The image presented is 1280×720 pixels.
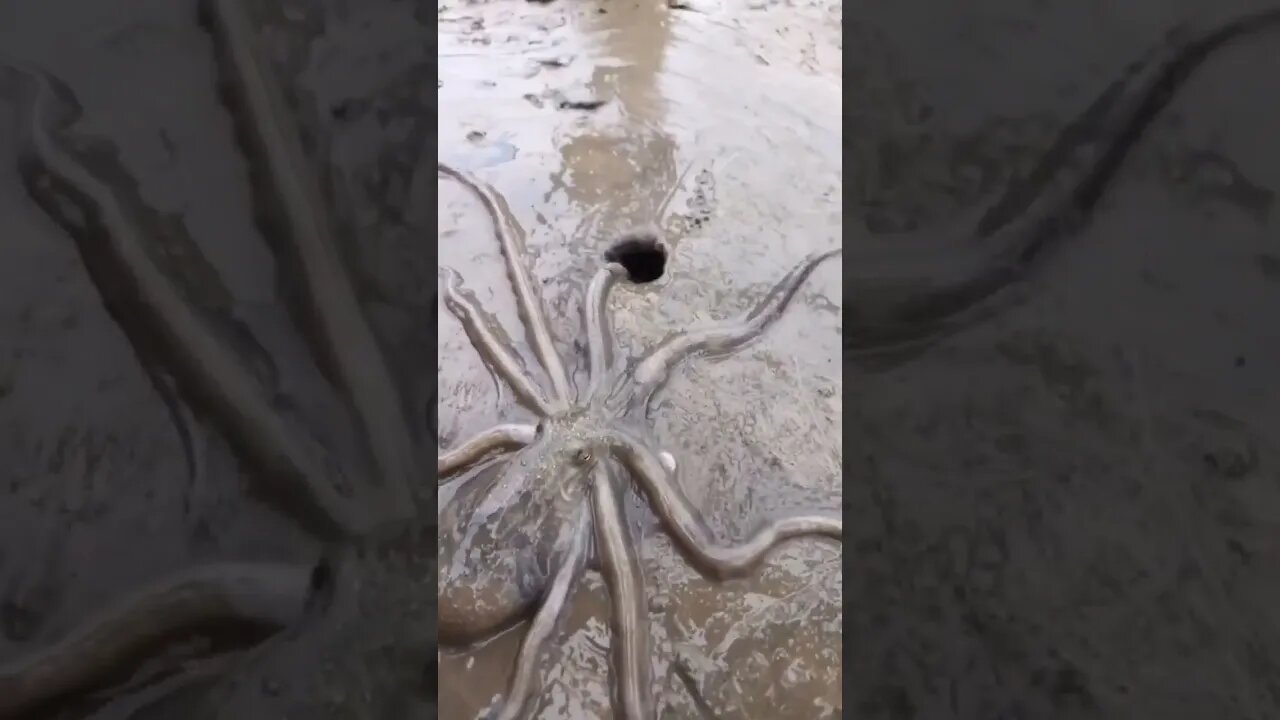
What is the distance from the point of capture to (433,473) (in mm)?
335

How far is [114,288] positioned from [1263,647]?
44cm

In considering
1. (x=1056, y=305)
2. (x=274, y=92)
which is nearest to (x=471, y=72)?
(x=274, y=92)

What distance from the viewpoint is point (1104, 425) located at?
1.08ft

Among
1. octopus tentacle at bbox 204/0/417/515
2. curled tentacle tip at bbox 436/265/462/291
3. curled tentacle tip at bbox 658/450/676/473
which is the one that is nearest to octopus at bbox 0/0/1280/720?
octopus tentacle at bbox 204/0/417/515

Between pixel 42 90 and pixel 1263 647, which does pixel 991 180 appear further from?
pixel 42 90

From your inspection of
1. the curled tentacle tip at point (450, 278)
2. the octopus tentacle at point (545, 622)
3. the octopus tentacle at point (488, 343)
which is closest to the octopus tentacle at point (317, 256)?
the octopus tentacle at point (545, 622)

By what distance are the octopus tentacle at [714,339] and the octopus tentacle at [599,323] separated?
5 cm

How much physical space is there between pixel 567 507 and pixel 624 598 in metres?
0.14

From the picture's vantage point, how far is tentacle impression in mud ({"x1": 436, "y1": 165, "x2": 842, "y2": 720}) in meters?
1.02

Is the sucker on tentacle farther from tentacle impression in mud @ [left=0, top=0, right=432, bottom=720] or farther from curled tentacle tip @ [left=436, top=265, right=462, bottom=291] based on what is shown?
curled tentacle tip @ [left=436, top=265, right=462, bottom=291]

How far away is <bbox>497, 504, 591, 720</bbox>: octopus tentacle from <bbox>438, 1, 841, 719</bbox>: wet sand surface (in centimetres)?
2

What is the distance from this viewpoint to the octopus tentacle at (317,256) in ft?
1.07

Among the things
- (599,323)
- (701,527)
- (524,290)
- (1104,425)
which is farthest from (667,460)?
(1104,425)

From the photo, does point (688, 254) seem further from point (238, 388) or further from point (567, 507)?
point (238, 388)
